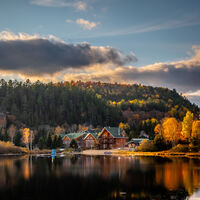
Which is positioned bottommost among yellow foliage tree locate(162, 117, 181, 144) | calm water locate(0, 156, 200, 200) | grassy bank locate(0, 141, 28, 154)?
grassy bank locate(0, 141, 28, 154)

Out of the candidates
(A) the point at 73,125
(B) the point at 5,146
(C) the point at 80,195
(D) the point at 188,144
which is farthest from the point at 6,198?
(A) the point at 73,125

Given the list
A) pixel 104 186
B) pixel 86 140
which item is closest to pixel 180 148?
pixel 104 186

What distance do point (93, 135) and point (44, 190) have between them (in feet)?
315

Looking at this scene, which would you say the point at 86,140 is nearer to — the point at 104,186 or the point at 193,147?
the point at 193,147

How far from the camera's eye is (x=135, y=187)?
91.8ft

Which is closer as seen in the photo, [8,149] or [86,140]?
[8,149]

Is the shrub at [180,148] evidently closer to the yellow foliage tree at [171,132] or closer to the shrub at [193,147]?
the shrub at [193,147]

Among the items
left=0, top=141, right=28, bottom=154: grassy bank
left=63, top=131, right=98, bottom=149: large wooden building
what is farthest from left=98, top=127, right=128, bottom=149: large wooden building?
left=0, top=141, right=28, bottom=154: grassy bank

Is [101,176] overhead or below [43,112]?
below

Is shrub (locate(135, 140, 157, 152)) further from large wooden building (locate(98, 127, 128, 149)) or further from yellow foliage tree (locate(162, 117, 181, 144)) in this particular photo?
large wooden building (locate(98, 127, 128, 149))

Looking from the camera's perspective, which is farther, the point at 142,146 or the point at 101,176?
the point at 142,146

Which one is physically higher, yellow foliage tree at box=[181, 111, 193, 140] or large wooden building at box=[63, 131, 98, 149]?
yellow foliage tree at box=[181, 111, 193, 140]

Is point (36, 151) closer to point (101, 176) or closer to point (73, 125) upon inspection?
point (101, 176)

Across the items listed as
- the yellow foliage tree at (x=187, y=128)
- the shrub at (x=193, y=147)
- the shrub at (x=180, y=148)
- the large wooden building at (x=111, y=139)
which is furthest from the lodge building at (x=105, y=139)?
the shrub at (x=193, y=147)
